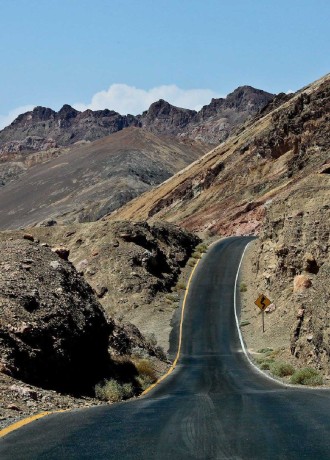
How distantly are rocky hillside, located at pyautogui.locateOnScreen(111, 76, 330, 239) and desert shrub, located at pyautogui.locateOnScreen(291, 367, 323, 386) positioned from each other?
48052 millimetres

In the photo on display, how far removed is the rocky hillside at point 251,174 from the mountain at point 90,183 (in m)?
33.9

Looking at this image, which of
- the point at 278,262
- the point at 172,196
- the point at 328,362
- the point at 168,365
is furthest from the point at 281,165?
the point at 328,362

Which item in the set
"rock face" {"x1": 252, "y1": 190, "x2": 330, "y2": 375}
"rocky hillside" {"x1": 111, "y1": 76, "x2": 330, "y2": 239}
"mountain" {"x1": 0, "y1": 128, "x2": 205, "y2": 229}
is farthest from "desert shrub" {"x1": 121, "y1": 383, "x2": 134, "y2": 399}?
"mountain" {"x1": 0, "y1": 128, "x2": 205, "y2": 229}

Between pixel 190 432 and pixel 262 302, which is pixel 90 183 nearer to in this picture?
pixel 262 302

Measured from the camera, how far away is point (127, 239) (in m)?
49.7

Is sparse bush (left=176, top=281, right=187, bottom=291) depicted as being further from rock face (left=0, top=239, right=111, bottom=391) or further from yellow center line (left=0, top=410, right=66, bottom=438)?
yellow center line (left=0, top=410, right=66, bottom=438)

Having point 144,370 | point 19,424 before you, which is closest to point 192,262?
point 144,370

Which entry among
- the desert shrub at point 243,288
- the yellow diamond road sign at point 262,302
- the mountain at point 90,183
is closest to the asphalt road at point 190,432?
the yellow diamond road sign at point 262,302

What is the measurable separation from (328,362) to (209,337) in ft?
51.6

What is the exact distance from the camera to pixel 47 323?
1564 centimetres

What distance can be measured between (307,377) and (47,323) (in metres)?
9.00

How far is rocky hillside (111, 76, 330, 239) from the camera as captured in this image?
73.3 meters

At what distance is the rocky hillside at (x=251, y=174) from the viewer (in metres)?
73.3

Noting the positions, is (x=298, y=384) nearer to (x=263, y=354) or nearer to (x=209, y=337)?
(x=263, y=354)
